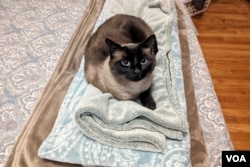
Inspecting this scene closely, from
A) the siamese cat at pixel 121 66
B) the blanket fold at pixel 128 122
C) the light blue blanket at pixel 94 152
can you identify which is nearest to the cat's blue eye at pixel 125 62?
the siamese cat at pixel 121 66

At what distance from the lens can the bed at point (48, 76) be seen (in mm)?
961

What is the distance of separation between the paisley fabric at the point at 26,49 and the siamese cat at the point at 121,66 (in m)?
0.23

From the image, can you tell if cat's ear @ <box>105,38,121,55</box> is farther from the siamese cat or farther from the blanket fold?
the blanket fold

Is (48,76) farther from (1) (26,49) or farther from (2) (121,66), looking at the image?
(2) (121,66)

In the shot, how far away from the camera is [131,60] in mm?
991

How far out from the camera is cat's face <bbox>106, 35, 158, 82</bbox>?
989 millimetres

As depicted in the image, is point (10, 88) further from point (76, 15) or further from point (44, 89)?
point (76, 15)

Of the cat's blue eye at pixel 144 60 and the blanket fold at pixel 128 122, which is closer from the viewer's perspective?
the blanket fold at pixel 128 122

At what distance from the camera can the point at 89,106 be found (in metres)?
0.86

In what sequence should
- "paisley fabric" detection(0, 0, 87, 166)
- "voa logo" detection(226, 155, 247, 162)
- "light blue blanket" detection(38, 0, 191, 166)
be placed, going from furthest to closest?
"paisley fabric" detection(0, 0, 87, 166)
"voa logo" detection(226, 155, 247, 162)
"light blue blanket" detection(38, 0, 191, 166)

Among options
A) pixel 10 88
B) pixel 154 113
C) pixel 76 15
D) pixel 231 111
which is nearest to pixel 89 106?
pixel 154 113

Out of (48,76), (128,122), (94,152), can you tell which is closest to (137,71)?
(128,122)

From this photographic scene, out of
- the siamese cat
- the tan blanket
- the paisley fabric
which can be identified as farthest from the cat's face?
the paisley fabric

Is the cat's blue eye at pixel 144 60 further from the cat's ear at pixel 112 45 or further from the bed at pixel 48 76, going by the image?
the bed at pixel 48 76
